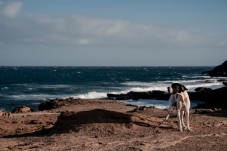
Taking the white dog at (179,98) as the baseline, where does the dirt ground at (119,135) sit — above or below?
below

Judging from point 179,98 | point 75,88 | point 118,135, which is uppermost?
point 179,98

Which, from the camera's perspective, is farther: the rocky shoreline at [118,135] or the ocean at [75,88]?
the ocean at [75,88]

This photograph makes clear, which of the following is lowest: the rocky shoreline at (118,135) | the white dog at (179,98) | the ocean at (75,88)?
the ocean at (75,88)

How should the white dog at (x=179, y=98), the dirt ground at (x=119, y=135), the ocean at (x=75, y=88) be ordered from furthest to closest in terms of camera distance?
the ocean at (x=75, y=88) < the white dog at (x=179, y=98) < the dirt ground at (x=119, y=135)

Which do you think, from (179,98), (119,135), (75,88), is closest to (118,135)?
(119,135)

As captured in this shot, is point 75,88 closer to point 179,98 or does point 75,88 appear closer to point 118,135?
point 179,98

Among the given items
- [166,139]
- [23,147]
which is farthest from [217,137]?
[23,147]

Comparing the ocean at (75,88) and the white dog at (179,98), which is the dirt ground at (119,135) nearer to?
the white dog at (179,98)

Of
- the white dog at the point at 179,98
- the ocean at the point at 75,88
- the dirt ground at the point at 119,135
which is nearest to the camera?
the dirt ground at the point at 119,135

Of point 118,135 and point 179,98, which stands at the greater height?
point 179,98

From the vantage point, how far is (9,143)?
1326 cm

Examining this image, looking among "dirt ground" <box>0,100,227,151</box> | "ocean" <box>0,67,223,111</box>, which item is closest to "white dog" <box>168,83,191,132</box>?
"dirt ground" <box>0,100,227,151</box>

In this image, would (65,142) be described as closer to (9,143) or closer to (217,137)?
(9,143)

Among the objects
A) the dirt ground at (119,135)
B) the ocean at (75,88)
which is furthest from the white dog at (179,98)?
the ocean at (75,88)
